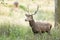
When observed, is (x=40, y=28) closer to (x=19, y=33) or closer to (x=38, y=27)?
(x=38, y=27)

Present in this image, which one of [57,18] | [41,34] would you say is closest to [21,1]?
[57,18]

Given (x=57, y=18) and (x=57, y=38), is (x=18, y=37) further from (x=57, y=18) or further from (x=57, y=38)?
(x=57, y=18)

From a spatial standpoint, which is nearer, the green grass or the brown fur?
the green grass

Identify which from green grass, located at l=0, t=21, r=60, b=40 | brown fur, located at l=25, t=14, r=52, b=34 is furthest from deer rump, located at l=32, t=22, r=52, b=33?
green grass, located at l=0, t=21, r=60, b=40

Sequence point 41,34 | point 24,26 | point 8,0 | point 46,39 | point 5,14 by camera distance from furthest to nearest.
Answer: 1. point 8,0
2. point 5,14
3. point 24,26
4. point 41,34
5. point 46,39

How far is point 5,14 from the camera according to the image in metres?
14.3

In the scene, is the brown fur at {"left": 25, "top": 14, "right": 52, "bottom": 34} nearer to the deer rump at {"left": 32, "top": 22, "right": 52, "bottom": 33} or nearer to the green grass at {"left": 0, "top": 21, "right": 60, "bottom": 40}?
the deer rump at {"left": 32, "top": 22, "right": 52, "bottom": 33}

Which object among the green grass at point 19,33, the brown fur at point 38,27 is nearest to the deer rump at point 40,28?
the brown fur at point 38,27

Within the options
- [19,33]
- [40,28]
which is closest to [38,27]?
[40,28]

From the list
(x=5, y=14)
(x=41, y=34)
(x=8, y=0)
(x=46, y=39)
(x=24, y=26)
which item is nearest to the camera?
(x=46, y=39)

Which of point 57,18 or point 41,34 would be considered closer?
point 41,34

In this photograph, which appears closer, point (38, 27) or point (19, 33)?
point (19, 33)

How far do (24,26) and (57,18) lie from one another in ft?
4.41

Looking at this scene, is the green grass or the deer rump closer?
the green grass
